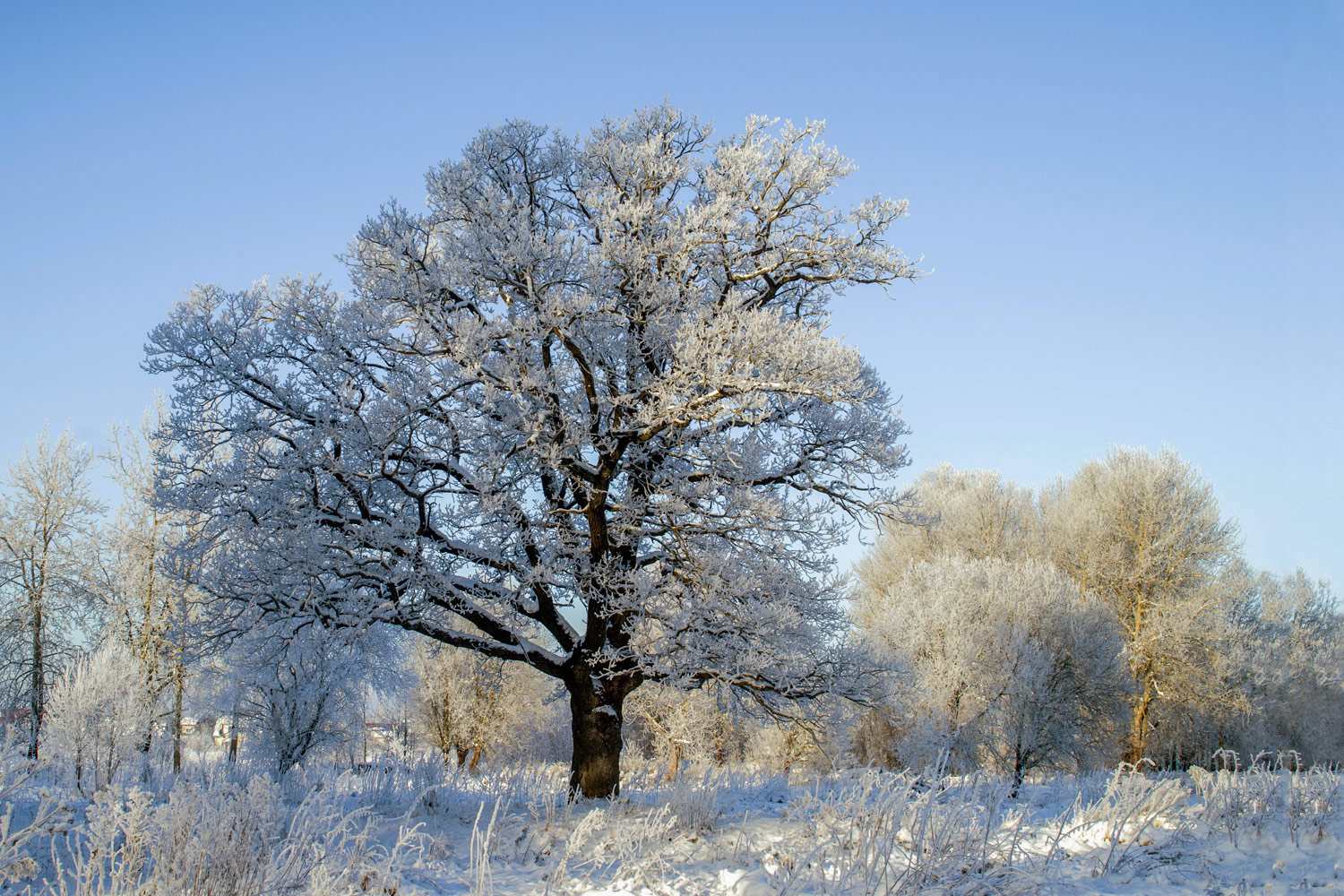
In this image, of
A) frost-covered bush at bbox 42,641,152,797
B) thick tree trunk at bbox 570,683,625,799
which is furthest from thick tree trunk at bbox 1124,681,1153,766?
frost-covered bush at bbox 42,641,152,797

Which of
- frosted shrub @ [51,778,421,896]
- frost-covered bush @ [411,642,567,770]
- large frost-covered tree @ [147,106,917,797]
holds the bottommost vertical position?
frost-covered bush @ [411,642,567,770]

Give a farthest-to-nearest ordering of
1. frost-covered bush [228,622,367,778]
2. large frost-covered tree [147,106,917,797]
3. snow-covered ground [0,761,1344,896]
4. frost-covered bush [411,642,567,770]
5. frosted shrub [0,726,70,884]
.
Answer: frost-covered bush [411,642,567,770], frost-covered bush [228,622,367,778], large frost-covered tree [147,106,917,797], snow-covered ground [0,761,1344,896], frosted shrub [0,726,70,884]

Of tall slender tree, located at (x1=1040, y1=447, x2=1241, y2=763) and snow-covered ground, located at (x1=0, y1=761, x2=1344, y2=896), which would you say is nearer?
snow-covered ground, located at (x1=0, y1=761, x2=1344, y2=896)

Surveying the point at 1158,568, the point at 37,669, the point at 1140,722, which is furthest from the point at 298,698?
the point at 1158,568

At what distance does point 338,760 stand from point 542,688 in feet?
63.1

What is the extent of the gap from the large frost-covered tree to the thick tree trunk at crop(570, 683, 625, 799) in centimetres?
3

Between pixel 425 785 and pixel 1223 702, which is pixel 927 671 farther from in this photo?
pixel 425 785

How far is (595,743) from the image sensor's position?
342 inches

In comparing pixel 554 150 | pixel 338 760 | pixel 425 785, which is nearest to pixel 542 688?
pixel 338 760

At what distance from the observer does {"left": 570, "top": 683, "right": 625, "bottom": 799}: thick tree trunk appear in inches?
337

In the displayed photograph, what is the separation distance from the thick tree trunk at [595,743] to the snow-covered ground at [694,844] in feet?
2.29

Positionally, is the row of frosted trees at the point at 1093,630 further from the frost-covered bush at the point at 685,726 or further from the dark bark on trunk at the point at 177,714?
the dark bark on trunk at the point at 177,714

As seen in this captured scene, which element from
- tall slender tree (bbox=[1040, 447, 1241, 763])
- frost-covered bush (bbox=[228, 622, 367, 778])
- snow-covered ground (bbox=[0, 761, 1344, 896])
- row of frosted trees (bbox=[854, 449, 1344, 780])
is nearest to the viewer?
snow-covered ground (bbox=[0, 761, 1344, 896])

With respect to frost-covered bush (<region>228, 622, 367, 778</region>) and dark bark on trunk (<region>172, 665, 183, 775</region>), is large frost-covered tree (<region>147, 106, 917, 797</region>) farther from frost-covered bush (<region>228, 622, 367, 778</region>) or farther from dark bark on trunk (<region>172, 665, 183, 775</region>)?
dark bark on trunk (<region>172, 665, 183, 775</region>)
